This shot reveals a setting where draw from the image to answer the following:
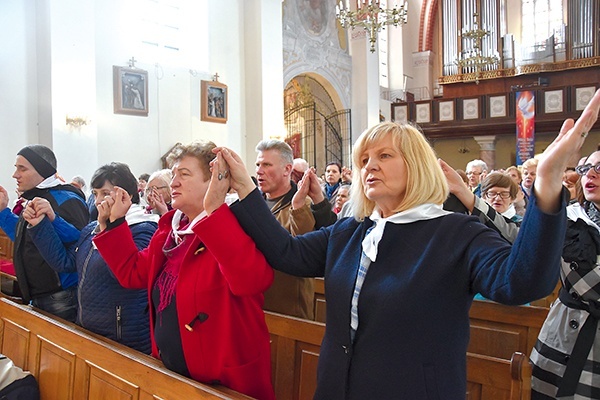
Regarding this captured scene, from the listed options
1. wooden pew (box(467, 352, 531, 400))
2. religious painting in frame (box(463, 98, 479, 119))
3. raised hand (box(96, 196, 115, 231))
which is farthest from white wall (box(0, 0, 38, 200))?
religious painting in frame (box(463, 98, 479, 119))

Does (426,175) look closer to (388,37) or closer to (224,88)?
(224,88)

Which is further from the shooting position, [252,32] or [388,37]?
[388,37]

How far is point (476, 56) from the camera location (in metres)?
16.3

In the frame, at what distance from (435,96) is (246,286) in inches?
701

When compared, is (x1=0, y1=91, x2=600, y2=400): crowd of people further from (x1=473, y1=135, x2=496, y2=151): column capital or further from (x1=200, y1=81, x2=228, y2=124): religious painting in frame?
(x1=473, y1=135, x2=496, y2=151): column capital

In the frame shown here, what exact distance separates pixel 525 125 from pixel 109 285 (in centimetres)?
1394

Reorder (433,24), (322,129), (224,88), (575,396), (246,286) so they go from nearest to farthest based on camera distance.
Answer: (246,286) < (575,396) < (224,88) < (322,129) < (433,24)

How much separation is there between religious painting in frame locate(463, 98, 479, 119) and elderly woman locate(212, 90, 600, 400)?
15359 millimetres

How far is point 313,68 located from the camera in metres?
13.7

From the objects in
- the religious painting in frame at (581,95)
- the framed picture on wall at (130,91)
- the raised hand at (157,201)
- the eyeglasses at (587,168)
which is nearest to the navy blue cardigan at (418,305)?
the eyeglasses at (587,168)

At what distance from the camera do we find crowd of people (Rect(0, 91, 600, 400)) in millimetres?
1442

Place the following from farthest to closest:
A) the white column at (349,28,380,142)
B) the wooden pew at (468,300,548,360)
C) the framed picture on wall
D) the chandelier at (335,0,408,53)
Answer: the white column at (349,28,380,142) < the chandelier at (335,0,408,53) < the framed picture on wall < the wooden pew at (468,300,548,360)

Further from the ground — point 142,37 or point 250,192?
point 142,37

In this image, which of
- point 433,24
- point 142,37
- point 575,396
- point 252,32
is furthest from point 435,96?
point 575,396
